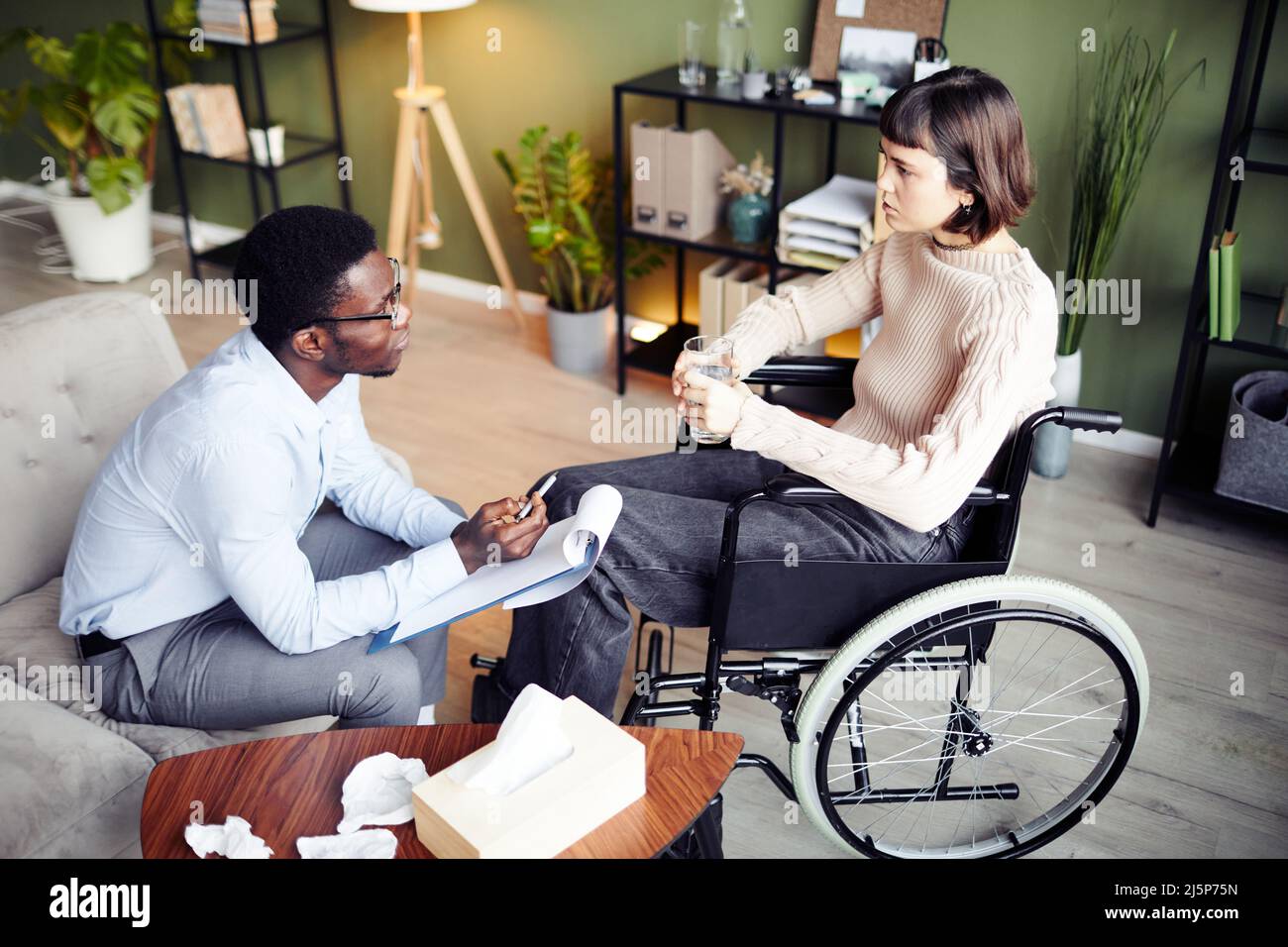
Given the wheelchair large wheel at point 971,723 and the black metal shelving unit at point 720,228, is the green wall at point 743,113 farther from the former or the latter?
the wheelchair large wheel at point 971,723

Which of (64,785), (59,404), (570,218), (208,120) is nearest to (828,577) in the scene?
(64,785)

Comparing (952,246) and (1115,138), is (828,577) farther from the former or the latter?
(1115,138)

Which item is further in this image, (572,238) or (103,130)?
(103,130)

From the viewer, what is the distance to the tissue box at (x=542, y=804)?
4.06ft

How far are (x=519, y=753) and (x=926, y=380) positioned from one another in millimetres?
876

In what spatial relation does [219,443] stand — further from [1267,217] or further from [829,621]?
[1267,217]

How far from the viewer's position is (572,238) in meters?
3.44

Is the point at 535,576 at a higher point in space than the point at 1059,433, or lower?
higher

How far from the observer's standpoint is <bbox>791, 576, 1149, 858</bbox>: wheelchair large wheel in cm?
160

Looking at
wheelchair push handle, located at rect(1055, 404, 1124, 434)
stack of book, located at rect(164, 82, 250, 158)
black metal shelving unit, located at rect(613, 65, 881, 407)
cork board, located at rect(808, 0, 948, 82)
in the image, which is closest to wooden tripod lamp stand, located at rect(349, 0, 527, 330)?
black metal shelving unit, located at rect(613, 65, 881, 407)

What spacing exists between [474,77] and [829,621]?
2738 mm

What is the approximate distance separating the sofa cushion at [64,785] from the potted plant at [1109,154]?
2178mm

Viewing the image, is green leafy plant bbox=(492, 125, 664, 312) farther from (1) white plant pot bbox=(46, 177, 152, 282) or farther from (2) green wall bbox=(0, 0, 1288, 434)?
(1) white plant pot bbox=(46, 177, 152, 282)
